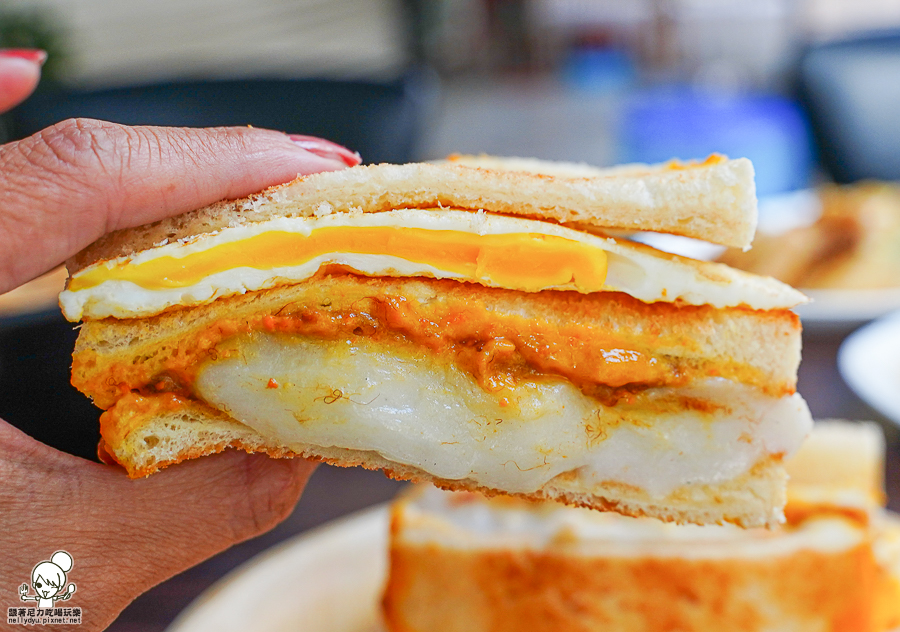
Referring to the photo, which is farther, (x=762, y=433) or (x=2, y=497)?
(x=762, y=433)

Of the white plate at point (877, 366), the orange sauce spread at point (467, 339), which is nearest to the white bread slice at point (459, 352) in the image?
the orange sauce spread at point (467, 339)

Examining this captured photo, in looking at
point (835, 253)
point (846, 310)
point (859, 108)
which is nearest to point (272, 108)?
point (835, 253)

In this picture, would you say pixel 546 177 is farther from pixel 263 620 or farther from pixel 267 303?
pixel 263 620

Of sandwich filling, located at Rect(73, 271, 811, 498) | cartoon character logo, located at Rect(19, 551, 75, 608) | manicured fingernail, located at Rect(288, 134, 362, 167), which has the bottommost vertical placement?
cartoon character logo, located at Rect(19, 551, 75, 608)

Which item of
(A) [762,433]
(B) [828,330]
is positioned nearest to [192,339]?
(A) [762,433]

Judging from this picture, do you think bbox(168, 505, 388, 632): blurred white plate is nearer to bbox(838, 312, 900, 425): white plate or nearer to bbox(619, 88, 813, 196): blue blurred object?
bbox(838, 312, 900, 425): white plate

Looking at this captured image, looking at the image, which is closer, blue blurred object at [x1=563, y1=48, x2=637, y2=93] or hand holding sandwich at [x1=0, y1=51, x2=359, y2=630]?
hand holding sandwich at [x1=0, y1=51, x2=359, y2=630]

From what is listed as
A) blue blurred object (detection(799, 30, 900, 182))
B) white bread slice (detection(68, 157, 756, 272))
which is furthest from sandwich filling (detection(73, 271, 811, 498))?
blue blurred object (detection(799, 30, 900, 182))
